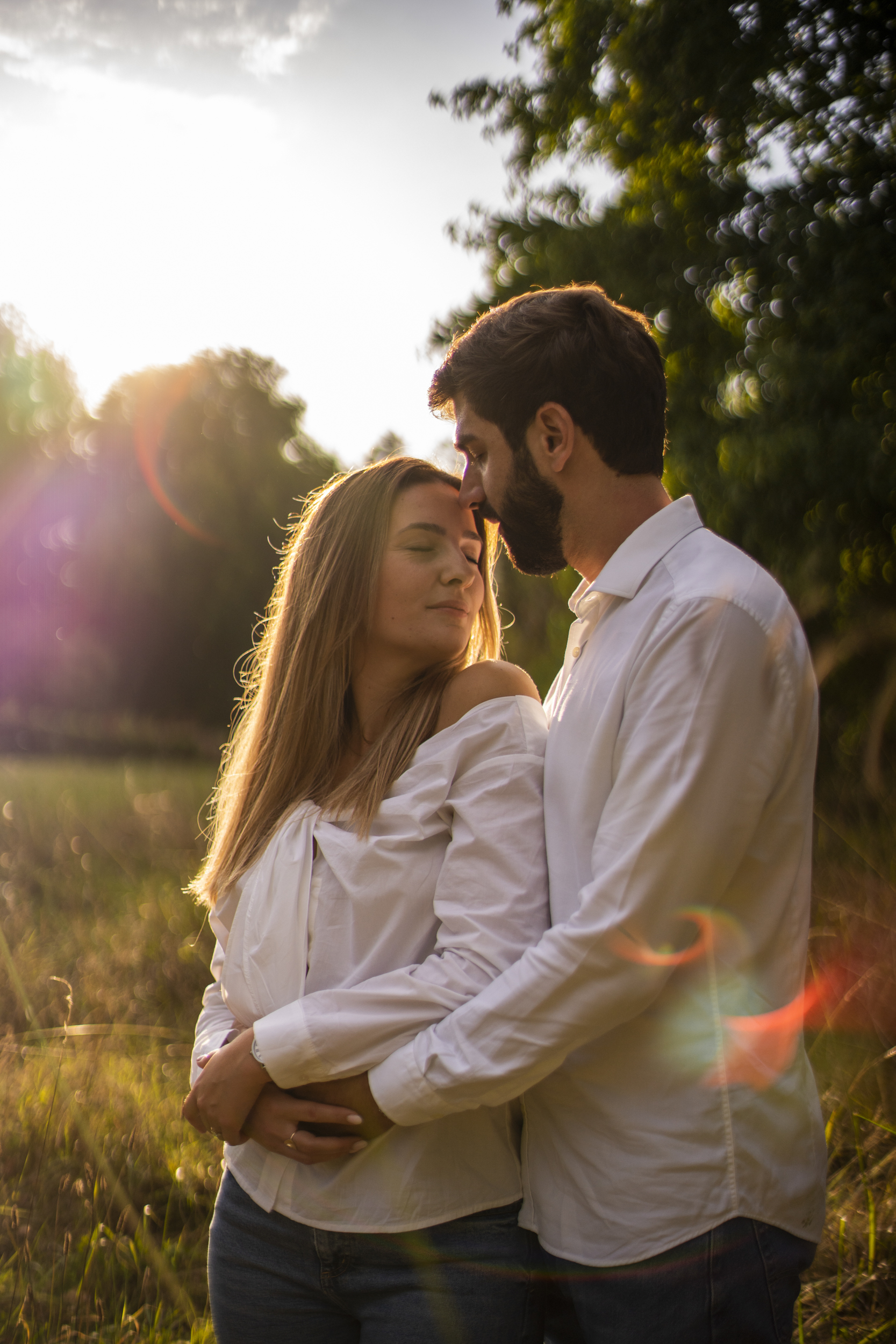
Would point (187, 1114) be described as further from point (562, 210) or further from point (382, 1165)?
point (562, 210)

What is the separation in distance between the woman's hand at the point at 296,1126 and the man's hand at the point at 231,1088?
2 centimetres

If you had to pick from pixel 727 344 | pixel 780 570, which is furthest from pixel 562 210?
pixel 780 570

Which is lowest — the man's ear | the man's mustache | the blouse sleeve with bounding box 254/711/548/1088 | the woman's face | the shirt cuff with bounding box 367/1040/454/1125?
the shirt cuff with bounding box 367/1040/454/1125

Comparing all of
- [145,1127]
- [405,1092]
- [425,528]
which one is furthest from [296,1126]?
[145,1127]

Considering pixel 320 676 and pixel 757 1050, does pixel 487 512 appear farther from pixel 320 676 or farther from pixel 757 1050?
pixel 757 1050

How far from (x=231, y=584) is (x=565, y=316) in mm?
22283

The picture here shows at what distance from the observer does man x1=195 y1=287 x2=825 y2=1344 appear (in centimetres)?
151

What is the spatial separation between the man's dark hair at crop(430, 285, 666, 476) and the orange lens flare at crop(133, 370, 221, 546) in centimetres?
2294

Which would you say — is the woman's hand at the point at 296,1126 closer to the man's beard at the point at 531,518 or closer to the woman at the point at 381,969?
the woman at the point at 381,969

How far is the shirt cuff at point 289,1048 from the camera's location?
171cm

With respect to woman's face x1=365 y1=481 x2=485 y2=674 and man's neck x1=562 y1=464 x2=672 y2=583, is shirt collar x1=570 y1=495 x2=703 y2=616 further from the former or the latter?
woman's face x1=365 y1=481 x2=485 y2=674

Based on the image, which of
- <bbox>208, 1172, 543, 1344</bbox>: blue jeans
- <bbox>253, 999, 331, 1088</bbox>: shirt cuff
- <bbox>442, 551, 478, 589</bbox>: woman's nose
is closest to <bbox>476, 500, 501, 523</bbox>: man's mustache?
<bbox>442, 551, 478, 589</bbox>: woman's nose

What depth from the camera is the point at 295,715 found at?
2.31 m

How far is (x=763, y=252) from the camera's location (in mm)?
8047
